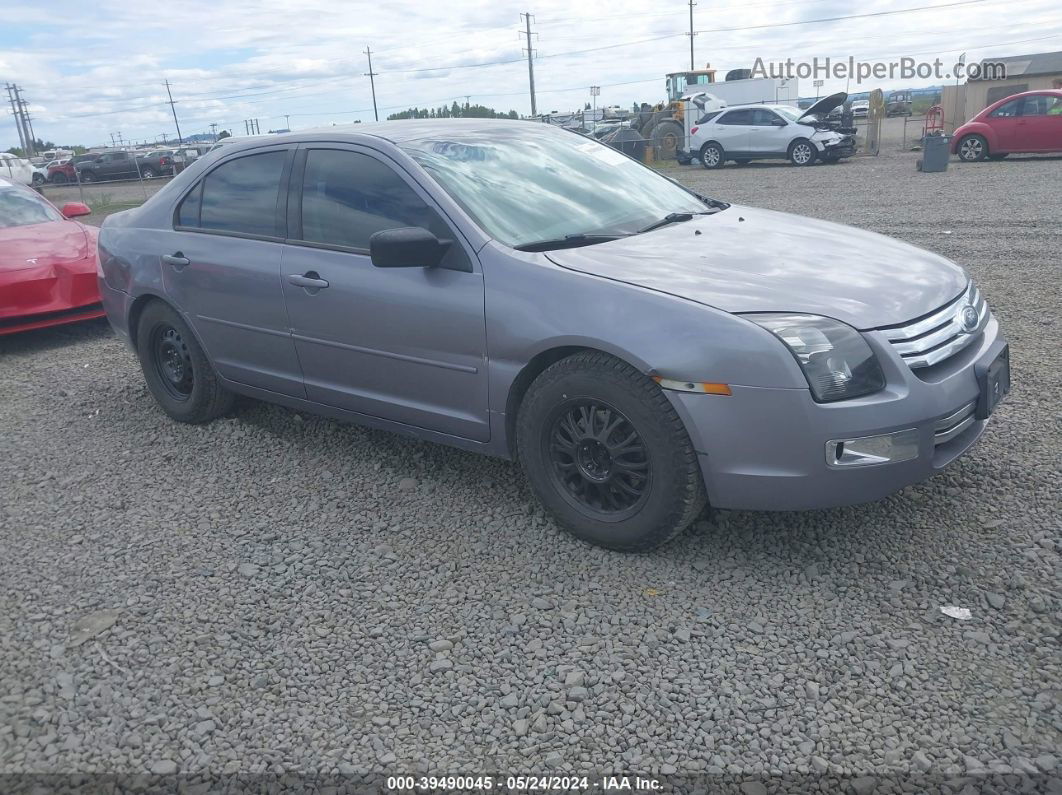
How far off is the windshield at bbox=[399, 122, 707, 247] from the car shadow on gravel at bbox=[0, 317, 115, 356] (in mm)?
5009

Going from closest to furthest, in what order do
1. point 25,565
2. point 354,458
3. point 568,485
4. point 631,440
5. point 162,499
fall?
point 631,440, point 568,485, point 25,565, point 162,499, point 354,458

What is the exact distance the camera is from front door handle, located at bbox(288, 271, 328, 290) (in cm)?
412

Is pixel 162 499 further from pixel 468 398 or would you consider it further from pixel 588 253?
pixel 588 253

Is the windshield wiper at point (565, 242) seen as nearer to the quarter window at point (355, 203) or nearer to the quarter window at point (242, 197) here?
the quarter window at point (355, 203)

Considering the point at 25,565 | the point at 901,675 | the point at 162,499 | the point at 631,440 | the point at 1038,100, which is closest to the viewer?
the point at 901,675

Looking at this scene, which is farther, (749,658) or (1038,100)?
(1038,100)

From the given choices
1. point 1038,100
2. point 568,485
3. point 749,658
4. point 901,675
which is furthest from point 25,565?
point 1038,100

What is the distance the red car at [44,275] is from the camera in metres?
7.27

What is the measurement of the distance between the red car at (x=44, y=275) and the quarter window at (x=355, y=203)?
165 inches

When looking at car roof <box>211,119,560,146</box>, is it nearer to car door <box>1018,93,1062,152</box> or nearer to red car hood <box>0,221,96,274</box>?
red car hood <box>0,221,96,274</box>

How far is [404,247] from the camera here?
3.56m

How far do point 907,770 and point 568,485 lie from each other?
159cm

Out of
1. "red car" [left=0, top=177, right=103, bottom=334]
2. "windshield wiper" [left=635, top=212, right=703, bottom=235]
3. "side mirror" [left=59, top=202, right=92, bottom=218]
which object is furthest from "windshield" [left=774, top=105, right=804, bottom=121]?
"windshield wiper" [left=635, top=212, right=703, bottom=235]

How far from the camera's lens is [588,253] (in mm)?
3594
